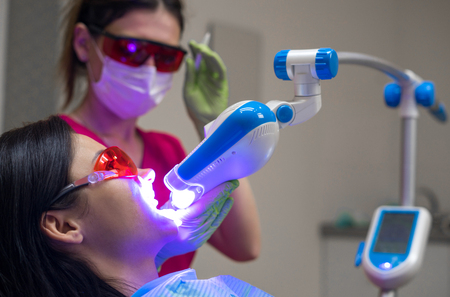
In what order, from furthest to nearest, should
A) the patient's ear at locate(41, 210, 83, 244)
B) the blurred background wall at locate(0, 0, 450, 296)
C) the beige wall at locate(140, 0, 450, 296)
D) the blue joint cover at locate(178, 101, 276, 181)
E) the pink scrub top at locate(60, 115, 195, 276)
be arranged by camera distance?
1. the beige wall at locate(140, 0, 450, 296)
2. the blurred background wall at locate(0, 0, 450, 296)
3. the pink scrub top at locate(60, 115, 195, 276)
4. the patient's ear at locate(41, 210, 83, 244)
5. the blue joint cover at locate(178, 101, 276, 181)

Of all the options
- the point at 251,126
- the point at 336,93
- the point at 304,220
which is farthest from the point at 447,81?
the point at 251,126

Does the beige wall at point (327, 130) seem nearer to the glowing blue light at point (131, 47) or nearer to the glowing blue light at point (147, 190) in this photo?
the glowing blue light at point (131, 47)

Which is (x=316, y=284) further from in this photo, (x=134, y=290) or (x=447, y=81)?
(x=134, y=290)

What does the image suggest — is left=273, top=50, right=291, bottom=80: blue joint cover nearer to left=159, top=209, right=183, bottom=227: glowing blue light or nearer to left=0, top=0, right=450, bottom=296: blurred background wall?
left=159, top=209, right=183, bottom=227: glowing blue light

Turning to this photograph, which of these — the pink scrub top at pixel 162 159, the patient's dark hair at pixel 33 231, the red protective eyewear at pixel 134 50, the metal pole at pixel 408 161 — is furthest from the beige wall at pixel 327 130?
the patient's dark hair at pixel 33 231

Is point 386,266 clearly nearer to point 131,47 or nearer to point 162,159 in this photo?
point 162,159

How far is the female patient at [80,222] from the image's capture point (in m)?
0.76

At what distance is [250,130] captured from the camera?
0.67 meters

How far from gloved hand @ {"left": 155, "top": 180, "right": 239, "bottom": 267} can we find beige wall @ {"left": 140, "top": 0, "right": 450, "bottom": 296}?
1411 mm

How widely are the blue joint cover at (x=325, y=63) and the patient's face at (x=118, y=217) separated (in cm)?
39

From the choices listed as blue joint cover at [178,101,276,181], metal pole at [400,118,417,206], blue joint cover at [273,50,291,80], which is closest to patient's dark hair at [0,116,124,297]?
blue joint cover at [178,101,276,181]

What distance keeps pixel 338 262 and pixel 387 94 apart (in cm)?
205

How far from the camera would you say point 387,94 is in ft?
3.75

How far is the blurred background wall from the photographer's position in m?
1.98
